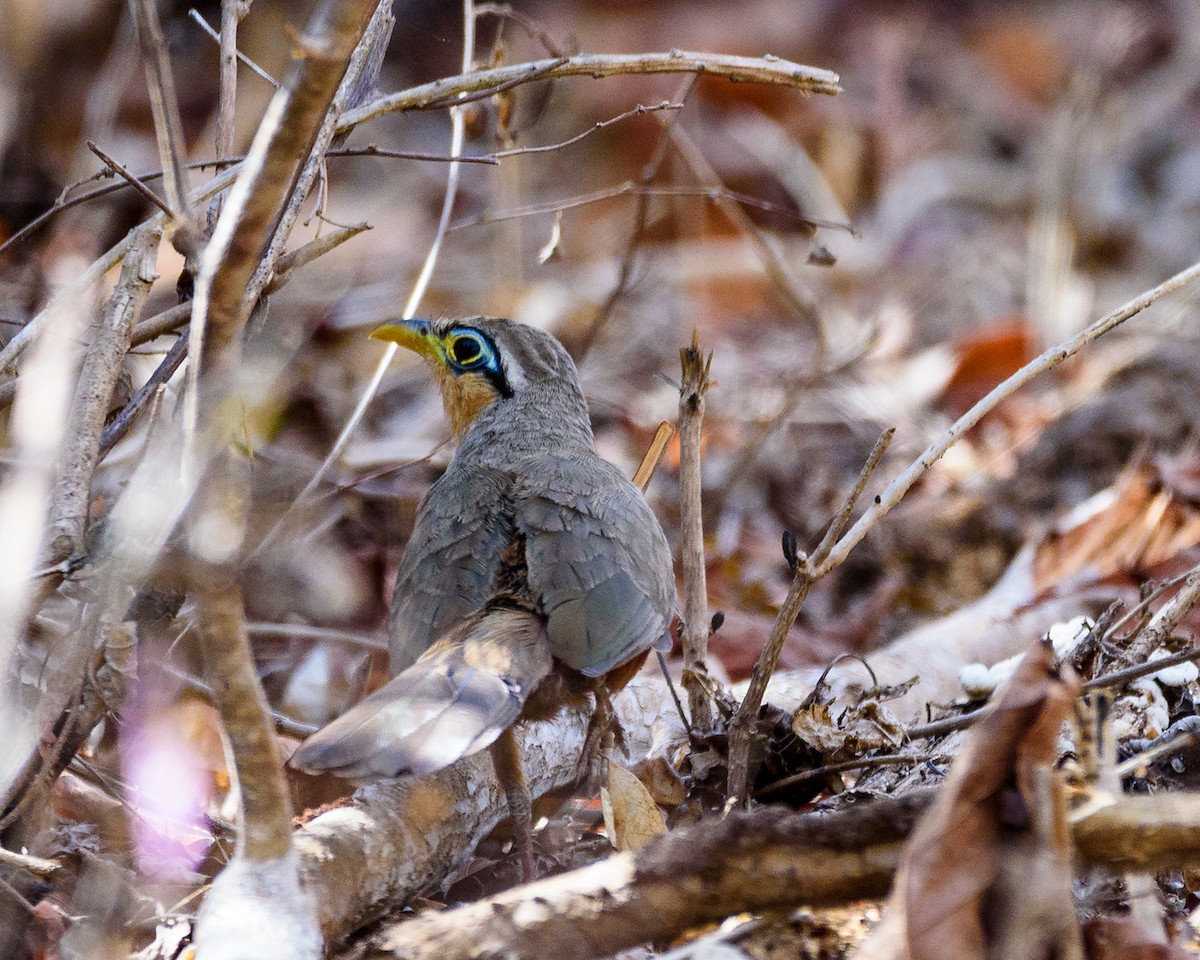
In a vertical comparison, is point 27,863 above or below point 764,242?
below

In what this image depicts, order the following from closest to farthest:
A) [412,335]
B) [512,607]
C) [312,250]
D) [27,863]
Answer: [27,863] < [312,250] < [512,607] < [412,335]

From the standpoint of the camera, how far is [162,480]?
2793 millimetres

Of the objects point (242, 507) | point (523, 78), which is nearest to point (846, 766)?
point (242, 507)

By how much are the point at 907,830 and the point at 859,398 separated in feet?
18.0

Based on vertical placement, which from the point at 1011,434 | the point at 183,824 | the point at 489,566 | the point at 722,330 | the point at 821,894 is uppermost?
the point at 722,330

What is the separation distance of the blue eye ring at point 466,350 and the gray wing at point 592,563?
2.62 feet

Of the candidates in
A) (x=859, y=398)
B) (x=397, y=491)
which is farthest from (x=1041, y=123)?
(x=397, y=491)

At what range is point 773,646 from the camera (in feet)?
9.63

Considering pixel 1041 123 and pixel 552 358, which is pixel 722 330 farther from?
pixel 552 358

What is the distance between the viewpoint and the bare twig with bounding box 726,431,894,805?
280 centimetres

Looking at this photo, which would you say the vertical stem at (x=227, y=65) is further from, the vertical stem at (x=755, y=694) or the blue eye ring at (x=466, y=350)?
the vertical stem at (x=755, y=694)

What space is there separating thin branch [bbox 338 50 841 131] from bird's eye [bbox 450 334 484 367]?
1353 millimetres

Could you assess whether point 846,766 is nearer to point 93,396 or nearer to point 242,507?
point 242,507

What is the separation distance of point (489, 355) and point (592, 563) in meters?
1.35
